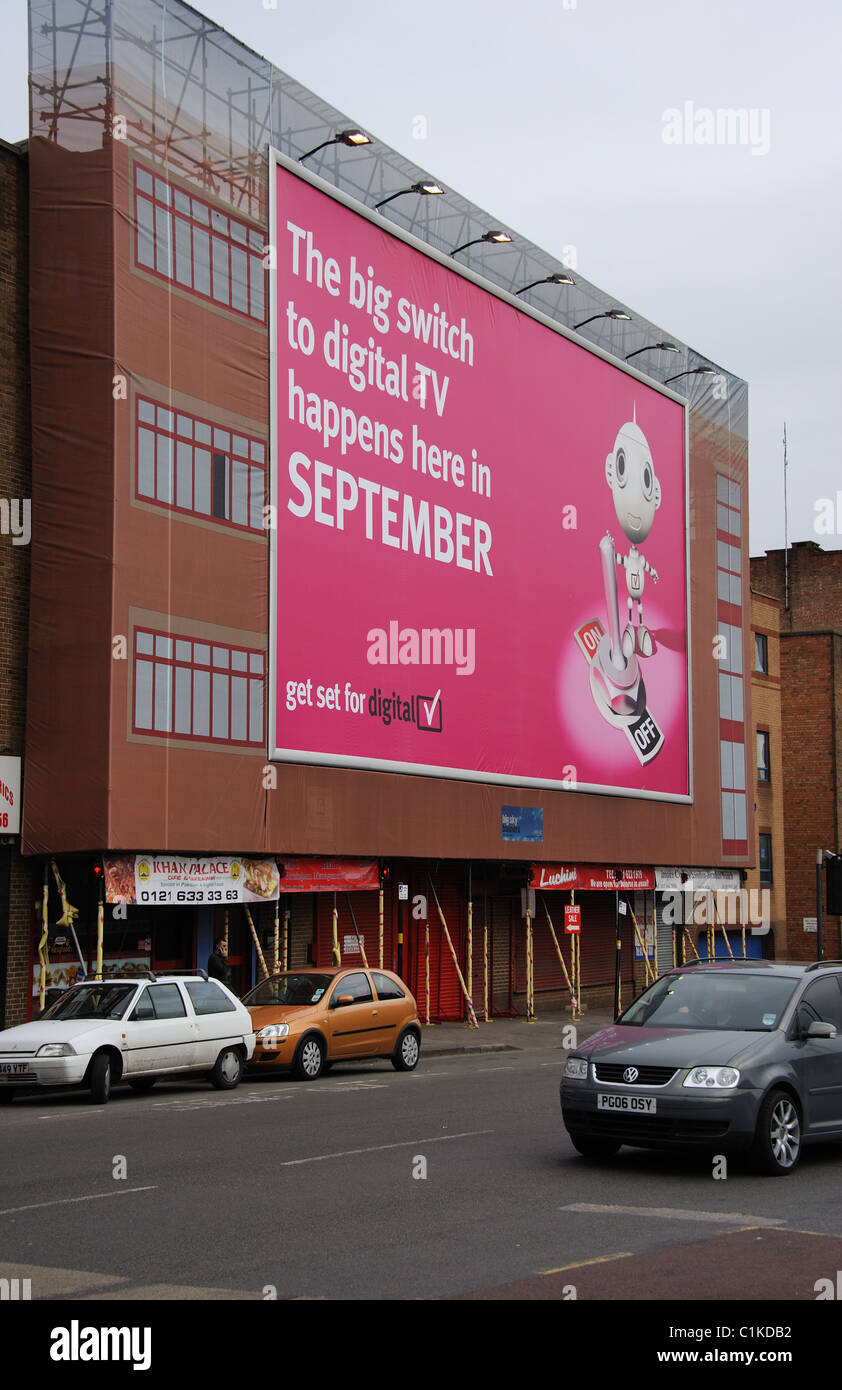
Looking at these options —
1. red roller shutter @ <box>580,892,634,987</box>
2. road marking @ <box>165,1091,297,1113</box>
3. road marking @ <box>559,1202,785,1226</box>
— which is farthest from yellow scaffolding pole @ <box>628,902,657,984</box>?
road marking @ <box>559,1202,785,1226</box>

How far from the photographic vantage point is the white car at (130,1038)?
18641 mm

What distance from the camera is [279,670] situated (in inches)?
1118

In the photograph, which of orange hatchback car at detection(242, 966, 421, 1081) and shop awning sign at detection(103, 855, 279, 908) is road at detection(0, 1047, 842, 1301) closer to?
orange hatchback car at detection(242, 966, 421, 1081)

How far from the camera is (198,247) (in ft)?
89.9

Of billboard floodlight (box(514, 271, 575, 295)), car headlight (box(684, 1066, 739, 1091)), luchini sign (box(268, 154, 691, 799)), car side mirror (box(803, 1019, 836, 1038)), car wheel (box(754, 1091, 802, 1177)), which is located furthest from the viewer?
billboard floodlight (box(514, 271, 575, 295))

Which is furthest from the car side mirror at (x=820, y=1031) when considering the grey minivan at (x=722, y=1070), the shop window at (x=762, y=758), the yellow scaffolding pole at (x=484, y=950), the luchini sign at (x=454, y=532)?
the shop window at (x=762, y=758)

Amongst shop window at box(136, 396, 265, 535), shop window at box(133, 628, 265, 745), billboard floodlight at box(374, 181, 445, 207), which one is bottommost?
shop window at box(133, 628, 265, 745)

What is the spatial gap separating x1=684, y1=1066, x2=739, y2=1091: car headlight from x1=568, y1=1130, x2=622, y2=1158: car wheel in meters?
1.14

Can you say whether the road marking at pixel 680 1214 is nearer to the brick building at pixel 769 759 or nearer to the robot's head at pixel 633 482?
the robot's head at pixel 633 482

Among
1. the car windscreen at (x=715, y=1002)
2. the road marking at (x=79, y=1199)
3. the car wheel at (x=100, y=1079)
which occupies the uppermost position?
the car windscreen at (x=715, y=1002)

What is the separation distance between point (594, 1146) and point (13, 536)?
16456 millimetres

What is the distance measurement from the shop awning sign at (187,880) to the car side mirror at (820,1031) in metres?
14.4

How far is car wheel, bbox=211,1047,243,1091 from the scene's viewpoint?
20.6 meters

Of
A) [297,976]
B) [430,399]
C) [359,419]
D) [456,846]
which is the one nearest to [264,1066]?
[297,976]
